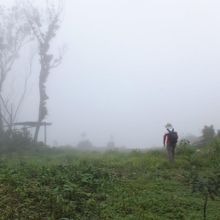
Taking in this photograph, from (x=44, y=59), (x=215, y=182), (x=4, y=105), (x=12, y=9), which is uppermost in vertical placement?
(x=12, y=9)

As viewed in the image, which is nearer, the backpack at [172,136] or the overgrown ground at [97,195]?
the overgrown ground at [97,195]

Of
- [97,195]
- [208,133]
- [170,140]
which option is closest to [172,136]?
[170,140]

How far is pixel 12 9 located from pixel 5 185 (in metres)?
31.0

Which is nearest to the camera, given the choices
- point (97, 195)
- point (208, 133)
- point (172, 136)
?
point (97, 195)

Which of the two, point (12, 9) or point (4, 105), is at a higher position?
point (12, 9)

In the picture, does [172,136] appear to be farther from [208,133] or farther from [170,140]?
[208,133]

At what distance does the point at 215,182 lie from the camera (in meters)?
8.98

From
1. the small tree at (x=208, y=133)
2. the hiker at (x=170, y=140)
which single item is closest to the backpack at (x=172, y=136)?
Result: the hiker at (x=170, y=140)

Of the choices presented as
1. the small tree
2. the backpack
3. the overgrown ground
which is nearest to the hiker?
the backpack

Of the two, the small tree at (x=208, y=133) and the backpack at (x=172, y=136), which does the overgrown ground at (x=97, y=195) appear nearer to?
the backpack at (x=172, y=136)

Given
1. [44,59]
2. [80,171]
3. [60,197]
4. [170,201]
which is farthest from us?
[44,59]

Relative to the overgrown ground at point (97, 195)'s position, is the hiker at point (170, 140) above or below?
above

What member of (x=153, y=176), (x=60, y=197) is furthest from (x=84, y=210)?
(x=153, y=176)

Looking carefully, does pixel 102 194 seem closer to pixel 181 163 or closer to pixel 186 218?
pixel 186 218
